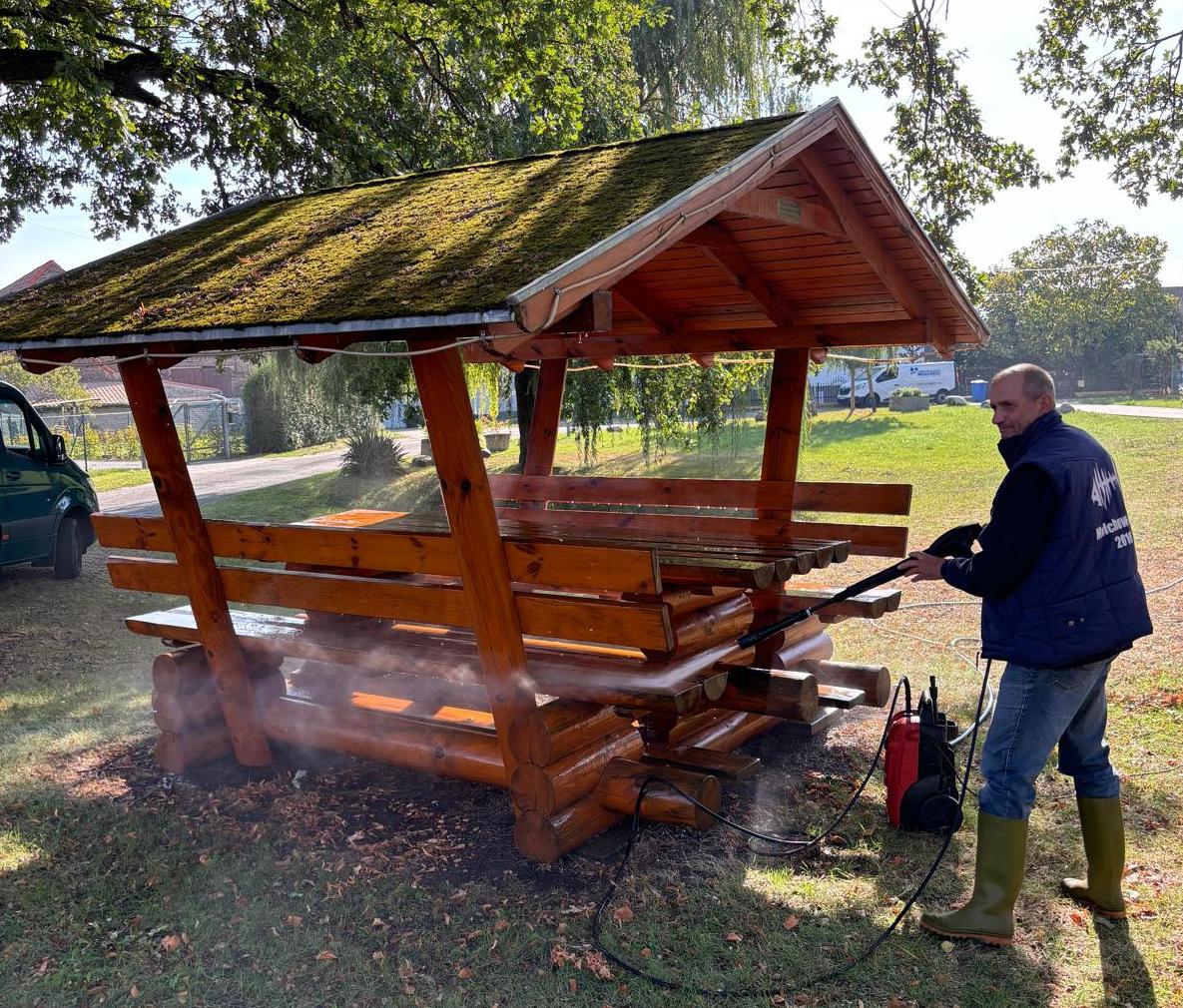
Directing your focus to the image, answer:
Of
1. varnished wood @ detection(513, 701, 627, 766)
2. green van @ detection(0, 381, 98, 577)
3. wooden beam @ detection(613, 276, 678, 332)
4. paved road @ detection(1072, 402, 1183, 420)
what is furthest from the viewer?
paved road @ detection(1072, 402, 1183, 420)

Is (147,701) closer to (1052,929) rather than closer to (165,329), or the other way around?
(165,329)

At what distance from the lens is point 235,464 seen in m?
28.4

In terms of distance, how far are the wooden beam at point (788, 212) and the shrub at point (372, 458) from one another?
17262 millimetres

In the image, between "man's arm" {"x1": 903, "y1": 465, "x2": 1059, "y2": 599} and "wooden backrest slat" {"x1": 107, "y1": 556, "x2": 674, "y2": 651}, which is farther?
"wooden backrest slat" {"x1": 107, "y1": 556, "x2": 674, "y2": 651}

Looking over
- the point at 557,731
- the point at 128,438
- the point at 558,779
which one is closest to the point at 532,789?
the point at 558,779

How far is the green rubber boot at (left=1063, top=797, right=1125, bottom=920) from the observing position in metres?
4.38

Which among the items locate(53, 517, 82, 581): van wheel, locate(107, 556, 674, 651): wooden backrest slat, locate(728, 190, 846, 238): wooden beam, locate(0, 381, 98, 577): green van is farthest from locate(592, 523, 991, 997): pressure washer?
locate(53, 517, 82, 581): van wheel

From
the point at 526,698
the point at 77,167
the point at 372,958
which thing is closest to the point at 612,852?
the point at 526,698

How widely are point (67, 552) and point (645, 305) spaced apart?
8.88 metres

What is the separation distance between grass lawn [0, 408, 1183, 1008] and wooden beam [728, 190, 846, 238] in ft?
10.3

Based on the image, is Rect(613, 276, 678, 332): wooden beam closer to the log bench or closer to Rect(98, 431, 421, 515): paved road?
the log bench

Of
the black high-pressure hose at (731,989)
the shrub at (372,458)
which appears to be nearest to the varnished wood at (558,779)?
the black high-pressure hose at (731,989)

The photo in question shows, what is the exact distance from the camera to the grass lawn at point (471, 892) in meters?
4.07

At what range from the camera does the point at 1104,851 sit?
4.40 metres
